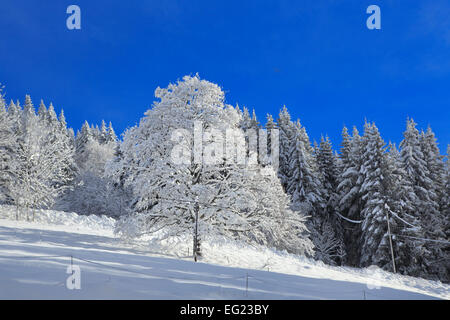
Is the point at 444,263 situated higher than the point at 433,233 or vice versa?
the point at 433,233

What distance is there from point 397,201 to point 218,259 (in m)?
22.6

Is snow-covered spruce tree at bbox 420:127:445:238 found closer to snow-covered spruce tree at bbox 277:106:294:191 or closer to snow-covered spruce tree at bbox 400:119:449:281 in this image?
snow-covered spruce tree at bbox 400:119:449:281

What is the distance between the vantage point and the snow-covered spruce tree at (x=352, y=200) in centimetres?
3294

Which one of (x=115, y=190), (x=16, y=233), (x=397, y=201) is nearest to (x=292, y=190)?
(x=397, y=201)

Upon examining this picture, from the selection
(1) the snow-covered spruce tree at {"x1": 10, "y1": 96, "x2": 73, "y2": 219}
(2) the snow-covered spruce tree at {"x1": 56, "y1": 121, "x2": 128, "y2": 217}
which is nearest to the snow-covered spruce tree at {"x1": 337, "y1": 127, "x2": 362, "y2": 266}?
(2) the snow-covered spruce tree at {"x1": 56, "y1": 121, "x2": 128, "y2": 217}

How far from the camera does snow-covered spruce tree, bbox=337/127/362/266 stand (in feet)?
108

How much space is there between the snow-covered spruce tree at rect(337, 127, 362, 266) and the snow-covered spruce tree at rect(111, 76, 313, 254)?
22949 millimetres

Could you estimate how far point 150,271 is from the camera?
23.7 feet

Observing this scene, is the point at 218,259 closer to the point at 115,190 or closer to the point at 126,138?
the point at 126,138

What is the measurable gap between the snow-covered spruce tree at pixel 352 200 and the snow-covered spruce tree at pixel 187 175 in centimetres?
2295

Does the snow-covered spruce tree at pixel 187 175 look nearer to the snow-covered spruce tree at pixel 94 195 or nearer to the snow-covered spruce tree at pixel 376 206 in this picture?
the snow-covered spruce tree at pixel 376 206

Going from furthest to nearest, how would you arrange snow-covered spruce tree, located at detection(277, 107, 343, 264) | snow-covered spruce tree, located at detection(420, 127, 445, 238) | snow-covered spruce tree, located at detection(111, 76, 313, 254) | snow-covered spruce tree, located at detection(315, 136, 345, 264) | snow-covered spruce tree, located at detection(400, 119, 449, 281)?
1. snow-covered spruce tree, located at detection(315, 136, 345, 264)
2. snow-covered spruce tree, located at detection(277, 107, 343, 264)
3. snow-covered spruce tree, located at detection(420, 127, 445, 238)
4. snow-covered spruce tree, located at detection(400, 119, 449, 281)
5. snow-covered spruce tree, located at detection(111, 76, 313, 254)

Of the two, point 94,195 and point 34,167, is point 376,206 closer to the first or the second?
point 34,167

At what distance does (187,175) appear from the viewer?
41.7 feet
